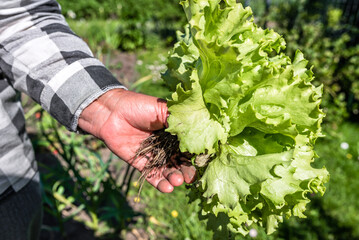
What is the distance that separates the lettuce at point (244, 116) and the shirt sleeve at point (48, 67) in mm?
471

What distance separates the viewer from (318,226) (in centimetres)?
230

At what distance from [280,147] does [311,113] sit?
0.50ft

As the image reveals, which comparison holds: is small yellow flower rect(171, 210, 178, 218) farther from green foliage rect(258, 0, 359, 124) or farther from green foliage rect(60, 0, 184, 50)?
green foliage rect(60, 0, 184, 50)

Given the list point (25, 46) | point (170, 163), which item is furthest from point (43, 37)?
point (170, 163)

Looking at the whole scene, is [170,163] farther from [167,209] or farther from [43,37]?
[167,209]

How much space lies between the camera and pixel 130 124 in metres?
1.32

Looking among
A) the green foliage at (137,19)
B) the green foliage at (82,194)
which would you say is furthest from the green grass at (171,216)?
the green foliage at (137,19)

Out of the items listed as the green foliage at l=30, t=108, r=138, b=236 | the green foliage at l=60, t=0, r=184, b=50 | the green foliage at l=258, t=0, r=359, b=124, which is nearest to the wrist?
the green foliage at l=30, t=108, r=138, b=236

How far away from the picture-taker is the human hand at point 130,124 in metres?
1.20

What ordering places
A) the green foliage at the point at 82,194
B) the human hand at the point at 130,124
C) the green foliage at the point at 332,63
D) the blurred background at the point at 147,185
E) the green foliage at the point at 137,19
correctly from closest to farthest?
the human hand at the point at 130,124, the green foliage at the point at 82,194, the blurred background at the point at 147,185, the green foliage at the point at 332,63, the green foliage at the point at 137,19

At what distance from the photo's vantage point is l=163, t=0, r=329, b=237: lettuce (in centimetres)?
88

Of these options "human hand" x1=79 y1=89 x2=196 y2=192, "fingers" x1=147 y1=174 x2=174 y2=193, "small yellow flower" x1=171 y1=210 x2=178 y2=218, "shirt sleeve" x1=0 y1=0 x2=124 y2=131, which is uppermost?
"shirt sleeve" x1=0 y1=0 x2=124 y2=131

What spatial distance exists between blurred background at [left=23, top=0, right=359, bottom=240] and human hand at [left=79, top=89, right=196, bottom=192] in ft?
0.59

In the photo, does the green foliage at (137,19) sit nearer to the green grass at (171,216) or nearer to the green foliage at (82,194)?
the green foliage at (82,194)
